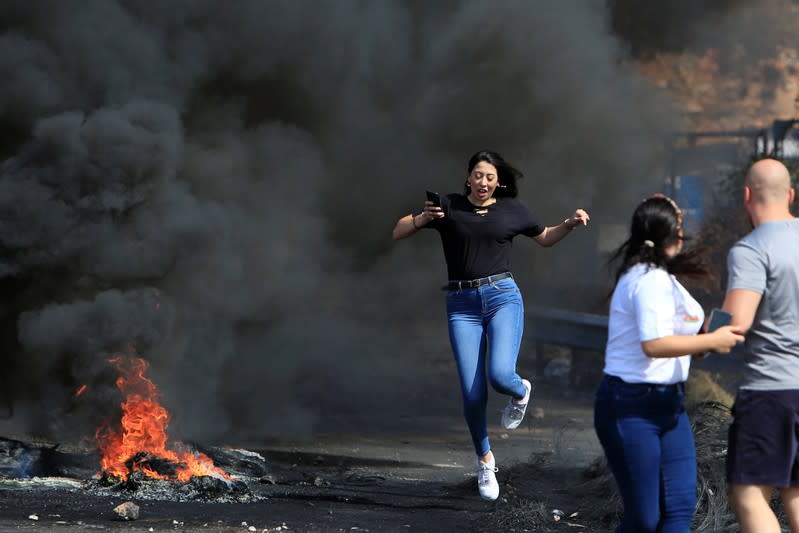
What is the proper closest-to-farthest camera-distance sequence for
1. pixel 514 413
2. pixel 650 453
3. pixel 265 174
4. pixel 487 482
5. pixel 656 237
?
pixel 650 453
pixel 656 237
pixel 487 482
pixel 514 413
pixel 265 174

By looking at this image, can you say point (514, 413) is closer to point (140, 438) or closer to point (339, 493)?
point (339, 493)

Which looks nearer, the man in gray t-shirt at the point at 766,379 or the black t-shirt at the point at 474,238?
the man in gray t-shirt at the point at 766,379

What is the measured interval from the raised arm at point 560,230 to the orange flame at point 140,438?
8.28ft

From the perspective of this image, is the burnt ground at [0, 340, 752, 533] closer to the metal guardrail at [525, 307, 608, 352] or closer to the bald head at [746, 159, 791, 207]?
the metal guardrail at [525, 307, 608, 352]

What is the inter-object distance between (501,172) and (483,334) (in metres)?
0.89

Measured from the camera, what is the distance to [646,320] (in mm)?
3672

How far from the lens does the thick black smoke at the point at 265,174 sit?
9.66 metres

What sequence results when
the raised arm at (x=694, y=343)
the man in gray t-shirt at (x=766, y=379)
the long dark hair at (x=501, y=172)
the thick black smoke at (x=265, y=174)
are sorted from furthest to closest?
the thick black smoke at (x=265, y=174) < the long dark hair at (x=501, y=172) < the man in gray t-shirt at (x=766, y=379) < the raised arm at (x=694, y=343)

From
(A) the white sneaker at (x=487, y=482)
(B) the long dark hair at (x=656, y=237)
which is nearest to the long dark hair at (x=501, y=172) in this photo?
(A) the white sneaker at (x=487, y=482)

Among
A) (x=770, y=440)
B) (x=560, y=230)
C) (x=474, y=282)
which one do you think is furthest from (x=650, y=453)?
(x=560, y=230)

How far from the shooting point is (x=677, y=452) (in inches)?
149

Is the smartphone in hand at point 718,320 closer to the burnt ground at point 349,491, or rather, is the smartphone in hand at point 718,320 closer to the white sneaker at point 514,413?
the burnt ground at point 349,491

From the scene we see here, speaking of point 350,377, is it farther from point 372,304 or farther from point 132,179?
point 132,179

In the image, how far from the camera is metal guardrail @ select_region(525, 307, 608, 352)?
38.0ft
